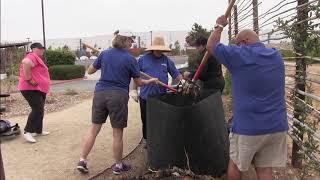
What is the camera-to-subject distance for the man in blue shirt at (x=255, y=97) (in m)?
4.01

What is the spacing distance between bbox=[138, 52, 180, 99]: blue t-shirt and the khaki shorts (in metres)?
2.04

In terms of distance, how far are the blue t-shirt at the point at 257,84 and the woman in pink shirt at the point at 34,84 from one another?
396cm

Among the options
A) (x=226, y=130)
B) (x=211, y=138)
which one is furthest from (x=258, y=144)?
(x=226, y=130)

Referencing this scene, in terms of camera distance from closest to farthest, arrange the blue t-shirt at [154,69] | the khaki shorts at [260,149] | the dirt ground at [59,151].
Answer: the khaki shorts at [260,149], the dirt ground at [59,151], the blue t-shirt at [154,69]

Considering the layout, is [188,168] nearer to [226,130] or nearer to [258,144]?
[226,130]

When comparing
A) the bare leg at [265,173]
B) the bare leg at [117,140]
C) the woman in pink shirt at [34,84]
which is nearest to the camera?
the bare leg at [265,173]

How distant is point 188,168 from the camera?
5023mm

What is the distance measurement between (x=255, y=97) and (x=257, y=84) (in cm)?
11

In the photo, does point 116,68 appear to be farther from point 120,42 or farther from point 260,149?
point 260,149

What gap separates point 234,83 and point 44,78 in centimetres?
407

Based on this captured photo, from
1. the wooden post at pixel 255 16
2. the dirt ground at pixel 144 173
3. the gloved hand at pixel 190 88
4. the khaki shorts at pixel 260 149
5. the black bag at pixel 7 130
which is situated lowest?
the dirt ground at pixel 144 173

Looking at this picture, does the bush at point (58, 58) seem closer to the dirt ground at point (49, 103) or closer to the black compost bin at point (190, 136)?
the dirt ground at point (49, 103)

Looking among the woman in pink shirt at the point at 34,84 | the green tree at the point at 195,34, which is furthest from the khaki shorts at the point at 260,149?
the woman in pink shirt at the point at 34,84

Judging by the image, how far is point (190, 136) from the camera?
5012 mm
